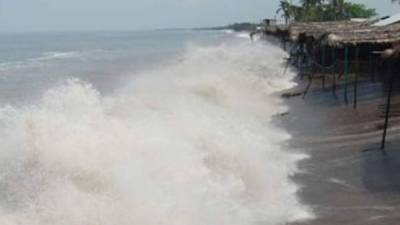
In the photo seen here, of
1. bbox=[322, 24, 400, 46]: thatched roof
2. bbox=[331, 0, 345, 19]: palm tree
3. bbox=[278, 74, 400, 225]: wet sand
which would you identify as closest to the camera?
bbox=[278, 74, 400, 225]: wet sand

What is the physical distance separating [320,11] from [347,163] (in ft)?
211

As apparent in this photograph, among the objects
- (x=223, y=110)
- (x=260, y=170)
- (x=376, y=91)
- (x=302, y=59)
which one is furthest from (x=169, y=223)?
(x=302, y=59)

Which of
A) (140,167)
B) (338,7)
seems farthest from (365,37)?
(338,7)

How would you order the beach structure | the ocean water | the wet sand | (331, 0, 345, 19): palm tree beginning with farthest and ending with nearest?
(331, 0, 345, 19): palm tree → the beach structure → the wet sand → the ocean water

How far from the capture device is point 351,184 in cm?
1100

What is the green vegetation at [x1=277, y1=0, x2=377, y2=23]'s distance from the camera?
2722 inches

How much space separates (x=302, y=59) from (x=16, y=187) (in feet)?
86.3

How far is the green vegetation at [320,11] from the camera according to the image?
69144 mm

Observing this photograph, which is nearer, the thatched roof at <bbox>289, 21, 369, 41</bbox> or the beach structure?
the beach structure

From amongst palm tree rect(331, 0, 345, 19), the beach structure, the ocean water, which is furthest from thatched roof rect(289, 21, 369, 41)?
palm tree rect(331, 0, 345, 19)

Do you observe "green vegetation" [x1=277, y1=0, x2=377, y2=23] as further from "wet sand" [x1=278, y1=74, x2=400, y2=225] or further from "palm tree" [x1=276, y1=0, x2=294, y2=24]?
"wet sand" [x1=278, y1=74, x2=400, y2=225]

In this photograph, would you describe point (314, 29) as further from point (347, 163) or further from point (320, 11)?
point (320, 11)

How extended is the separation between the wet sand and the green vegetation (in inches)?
1965

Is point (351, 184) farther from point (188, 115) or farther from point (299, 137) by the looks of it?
point (188, 115)
